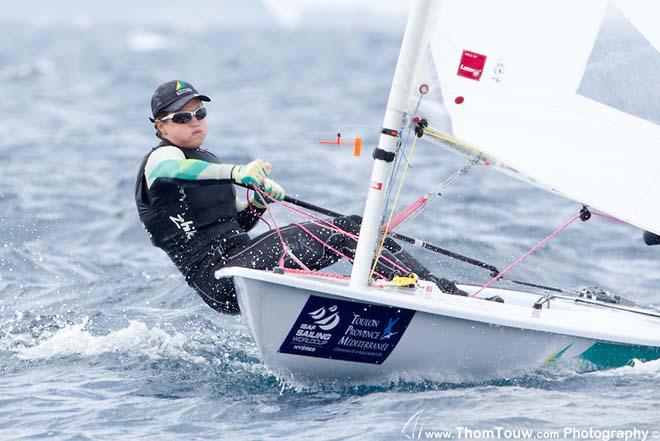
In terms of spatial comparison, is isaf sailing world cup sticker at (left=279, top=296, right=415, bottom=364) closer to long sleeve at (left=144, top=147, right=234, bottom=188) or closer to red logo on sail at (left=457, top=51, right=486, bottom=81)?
long sleeve at (left=144, top=147, right=234, bottom=188)

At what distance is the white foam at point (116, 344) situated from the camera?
495 cm

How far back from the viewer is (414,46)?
13.3 ft

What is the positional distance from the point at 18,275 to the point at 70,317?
1.19 meters

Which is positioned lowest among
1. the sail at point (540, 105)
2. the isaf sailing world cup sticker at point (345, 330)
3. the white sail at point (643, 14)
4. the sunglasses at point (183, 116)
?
the isaf sailing world cup sticker at point (345, 330)

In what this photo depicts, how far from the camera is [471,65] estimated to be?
13.7 ft

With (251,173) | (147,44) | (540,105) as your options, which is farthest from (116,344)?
(147,44)

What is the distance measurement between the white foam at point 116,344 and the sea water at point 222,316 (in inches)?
0.5

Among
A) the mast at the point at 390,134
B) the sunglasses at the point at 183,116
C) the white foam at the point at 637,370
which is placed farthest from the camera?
the sunglasses at the point at 183,116

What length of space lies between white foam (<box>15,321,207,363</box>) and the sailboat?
838 millimetres

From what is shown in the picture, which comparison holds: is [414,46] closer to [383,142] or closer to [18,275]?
[383,142]

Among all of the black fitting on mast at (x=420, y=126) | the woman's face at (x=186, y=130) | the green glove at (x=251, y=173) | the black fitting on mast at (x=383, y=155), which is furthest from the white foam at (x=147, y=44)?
the black fitting on mast at (x=383, y=155)

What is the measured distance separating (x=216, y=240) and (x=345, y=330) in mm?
815

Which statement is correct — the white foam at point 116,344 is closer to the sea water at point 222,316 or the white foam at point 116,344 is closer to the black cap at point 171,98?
the sea water at point 222,316

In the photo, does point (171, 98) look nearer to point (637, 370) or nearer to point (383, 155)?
point (383, 155)
